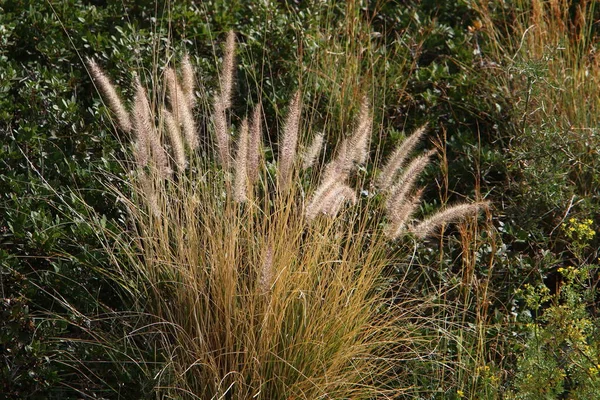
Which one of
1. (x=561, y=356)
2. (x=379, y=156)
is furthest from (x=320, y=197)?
(x=379, y=156)

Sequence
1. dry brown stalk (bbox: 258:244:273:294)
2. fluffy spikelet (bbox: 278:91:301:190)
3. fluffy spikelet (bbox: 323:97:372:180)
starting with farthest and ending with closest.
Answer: fluffy spikelet (bbox: 323:97:372:180) → fluffy spikelet (bbox: 278:91:301:190) → dry brown stalk (bbox: 258:244:273:294)

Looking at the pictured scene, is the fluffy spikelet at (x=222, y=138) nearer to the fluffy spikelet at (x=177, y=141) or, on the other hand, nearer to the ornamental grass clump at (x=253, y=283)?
the ornamental grass clump at (x=253, y=283)

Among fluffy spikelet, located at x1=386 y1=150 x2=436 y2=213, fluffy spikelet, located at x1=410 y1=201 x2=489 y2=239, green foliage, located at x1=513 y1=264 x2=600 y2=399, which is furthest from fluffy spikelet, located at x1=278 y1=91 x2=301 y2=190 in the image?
green foliage, located at x1=513 y1=264 x2=600 y2=399

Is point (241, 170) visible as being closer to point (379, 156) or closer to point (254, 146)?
point (254, 146)

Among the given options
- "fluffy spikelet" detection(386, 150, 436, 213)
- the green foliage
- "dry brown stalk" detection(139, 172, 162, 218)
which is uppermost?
"dry brown stalk" detection(139, 172, 162, 218)

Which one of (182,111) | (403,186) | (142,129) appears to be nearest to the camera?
(142,129)

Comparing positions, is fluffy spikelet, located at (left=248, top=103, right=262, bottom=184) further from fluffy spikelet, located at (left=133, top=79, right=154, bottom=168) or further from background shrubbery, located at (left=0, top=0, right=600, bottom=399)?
background shrubbery, located at (left=0, top=0, right=600, bottom=399)

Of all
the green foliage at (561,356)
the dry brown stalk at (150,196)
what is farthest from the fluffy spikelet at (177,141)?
the green foliage at (561,356)

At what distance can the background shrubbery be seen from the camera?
12.4 feet

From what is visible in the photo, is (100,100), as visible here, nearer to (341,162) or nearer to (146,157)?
(146,157)

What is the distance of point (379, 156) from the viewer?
504cm

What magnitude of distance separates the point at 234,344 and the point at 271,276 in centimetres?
33

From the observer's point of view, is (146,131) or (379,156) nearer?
(146,131)

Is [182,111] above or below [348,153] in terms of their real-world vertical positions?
above
